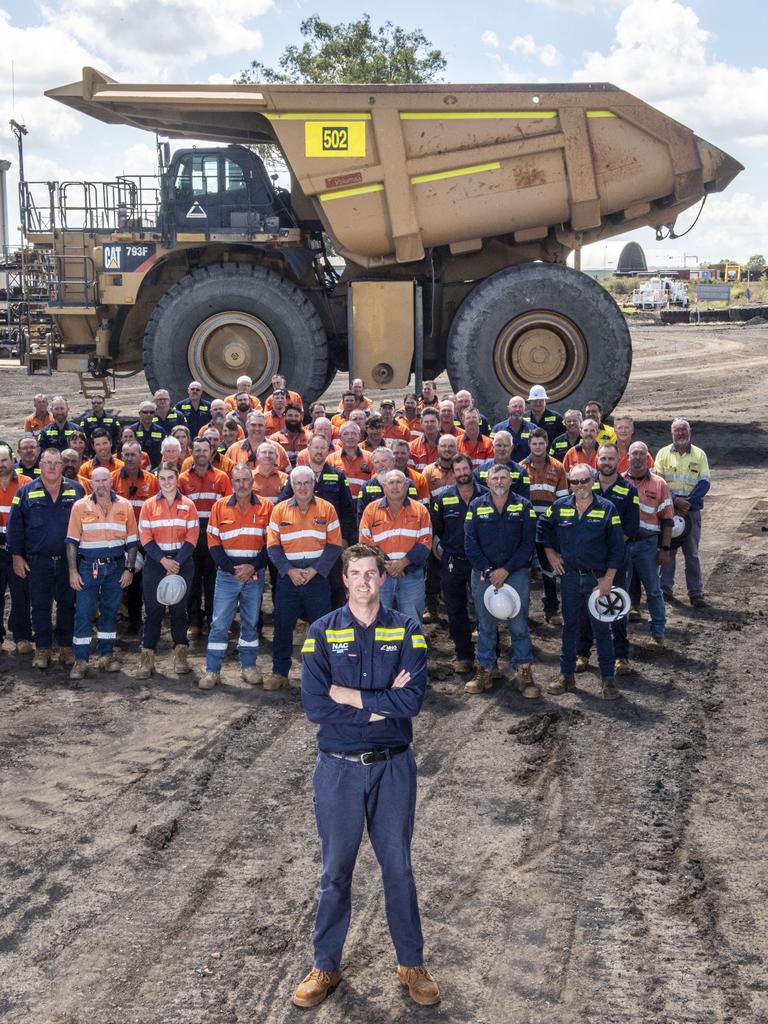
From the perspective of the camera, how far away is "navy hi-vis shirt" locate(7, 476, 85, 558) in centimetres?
982

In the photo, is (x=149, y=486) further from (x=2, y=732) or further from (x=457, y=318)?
(x=457, y=318)

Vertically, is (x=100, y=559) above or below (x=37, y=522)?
below

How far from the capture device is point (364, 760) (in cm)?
526

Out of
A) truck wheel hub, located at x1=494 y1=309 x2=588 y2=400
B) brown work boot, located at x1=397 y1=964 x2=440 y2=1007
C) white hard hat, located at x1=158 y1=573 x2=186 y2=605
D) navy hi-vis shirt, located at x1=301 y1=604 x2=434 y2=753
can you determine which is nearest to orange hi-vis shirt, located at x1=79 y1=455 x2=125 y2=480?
white hard hat, located at x1=158 y1=573 x2=186 y2=605

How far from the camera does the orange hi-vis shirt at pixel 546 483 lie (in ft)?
35.0

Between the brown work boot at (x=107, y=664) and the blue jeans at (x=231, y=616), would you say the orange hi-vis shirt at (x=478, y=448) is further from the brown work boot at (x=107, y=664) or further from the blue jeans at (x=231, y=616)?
the brown work boot at (x=107, y=664)

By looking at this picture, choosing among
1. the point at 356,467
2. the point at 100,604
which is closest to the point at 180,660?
the point at 100,604

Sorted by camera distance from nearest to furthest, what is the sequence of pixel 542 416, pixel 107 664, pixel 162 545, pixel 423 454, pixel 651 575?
pixel 162 545 → pixel 107 664 → pixel 651 575 → pixel 423 454 → pixel 542 416

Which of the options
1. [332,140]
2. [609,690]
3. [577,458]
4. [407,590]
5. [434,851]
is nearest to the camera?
[434,851]

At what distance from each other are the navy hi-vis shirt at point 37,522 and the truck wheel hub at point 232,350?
6.45 metres

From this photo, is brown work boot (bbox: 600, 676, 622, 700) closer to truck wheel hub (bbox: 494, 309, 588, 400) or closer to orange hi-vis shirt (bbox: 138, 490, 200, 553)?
orange hi-vis shirt (bbox: 138, 490, 200, 553)

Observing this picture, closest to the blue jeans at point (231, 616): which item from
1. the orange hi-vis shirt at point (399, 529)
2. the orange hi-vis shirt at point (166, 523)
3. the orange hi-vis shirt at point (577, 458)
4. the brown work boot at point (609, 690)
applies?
the orange hi-vis shirt at point (166, 523)

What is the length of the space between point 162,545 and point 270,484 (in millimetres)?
1144

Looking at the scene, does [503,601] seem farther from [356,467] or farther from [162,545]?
[162,545]
